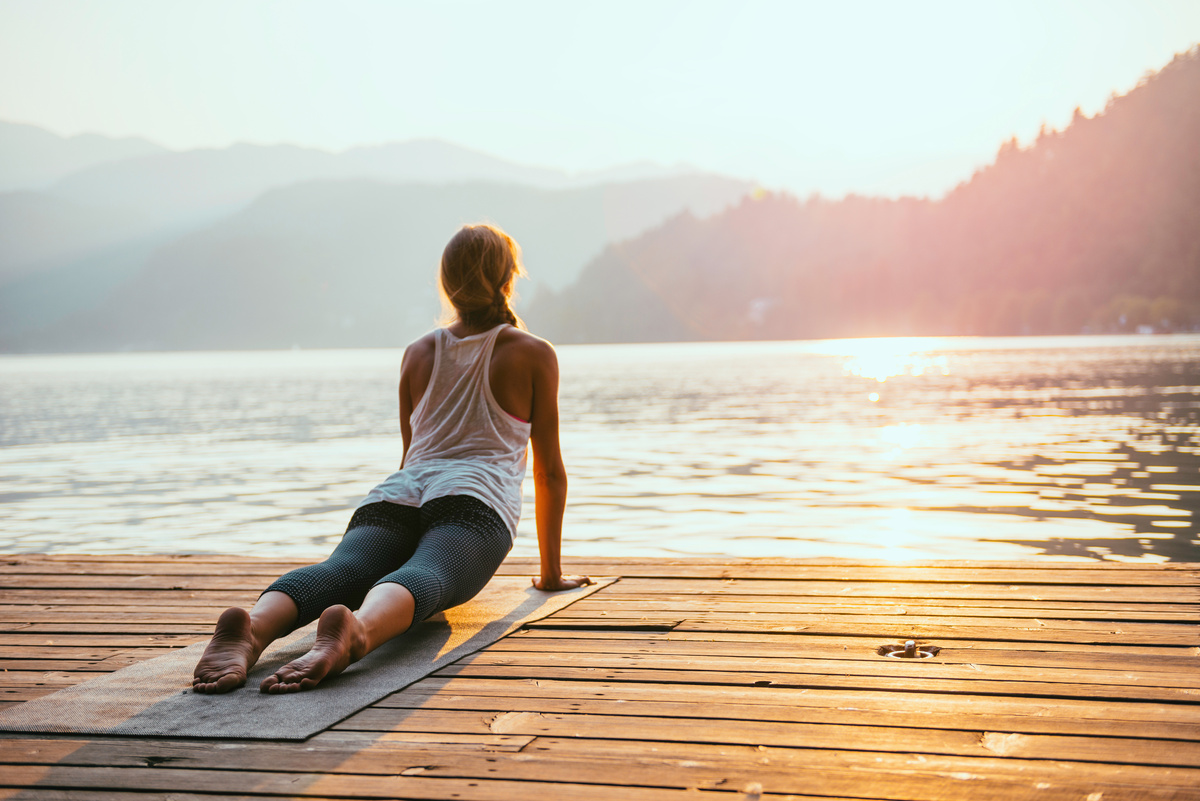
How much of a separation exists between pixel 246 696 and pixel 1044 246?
19459cm

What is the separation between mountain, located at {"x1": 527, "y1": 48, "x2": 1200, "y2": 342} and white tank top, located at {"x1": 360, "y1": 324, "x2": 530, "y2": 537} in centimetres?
18192

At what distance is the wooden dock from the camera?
2.27m

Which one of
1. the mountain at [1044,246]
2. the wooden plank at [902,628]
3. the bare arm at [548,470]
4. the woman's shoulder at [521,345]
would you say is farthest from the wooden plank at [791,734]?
the mountain at [1044,246]

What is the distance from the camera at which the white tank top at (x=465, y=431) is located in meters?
3.68

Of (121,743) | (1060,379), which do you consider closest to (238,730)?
(121,743)

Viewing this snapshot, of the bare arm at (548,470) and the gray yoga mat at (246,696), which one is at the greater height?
the bare arm at (548,470)

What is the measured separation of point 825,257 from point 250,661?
203160 millimetres

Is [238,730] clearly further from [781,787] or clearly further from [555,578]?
[555,578]

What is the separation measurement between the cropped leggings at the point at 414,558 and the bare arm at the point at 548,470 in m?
0.37

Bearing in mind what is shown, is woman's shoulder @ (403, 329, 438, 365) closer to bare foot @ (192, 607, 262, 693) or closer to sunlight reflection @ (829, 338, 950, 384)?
bare foot @ (192, 607, 262, 693)

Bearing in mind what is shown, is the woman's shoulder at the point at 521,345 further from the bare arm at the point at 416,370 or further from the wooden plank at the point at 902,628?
the wooden plank at the point at 902,628

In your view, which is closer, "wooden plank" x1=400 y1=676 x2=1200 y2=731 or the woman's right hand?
"wooden plank" x1=400 y1=676 x2=1200 y2=731

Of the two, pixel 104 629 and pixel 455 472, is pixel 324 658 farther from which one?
pixel 104 629

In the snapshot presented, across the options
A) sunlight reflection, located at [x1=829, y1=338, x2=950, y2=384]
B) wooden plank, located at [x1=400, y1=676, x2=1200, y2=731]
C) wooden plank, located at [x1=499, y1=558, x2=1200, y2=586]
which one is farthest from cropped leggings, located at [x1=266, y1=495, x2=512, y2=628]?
sunlight reflection, located at [x1=829, y1=338, x2=950, y2=384]
